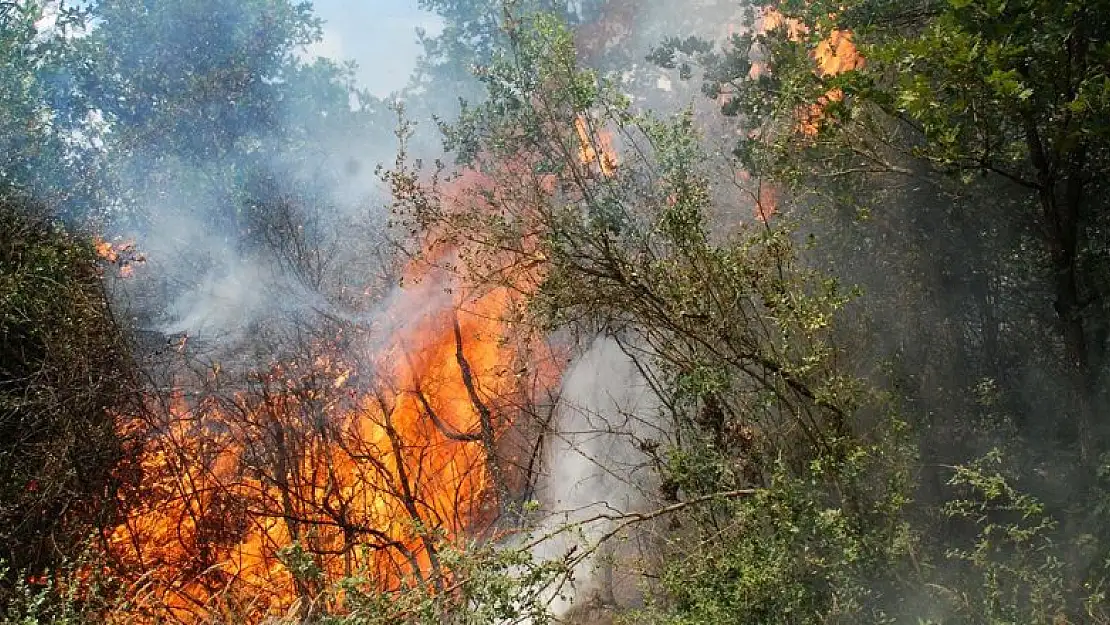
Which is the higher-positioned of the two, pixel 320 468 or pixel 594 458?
pixel 320 468

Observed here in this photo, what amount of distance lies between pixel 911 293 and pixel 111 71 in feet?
62.6

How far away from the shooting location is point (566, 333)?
18.3 metres

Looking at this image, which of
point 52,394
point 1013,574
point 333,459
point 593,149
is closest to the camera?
point 1013,574

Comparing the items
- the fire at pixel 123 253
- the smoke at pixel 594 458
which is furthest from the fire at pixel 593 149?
the fire at pixel 123 253

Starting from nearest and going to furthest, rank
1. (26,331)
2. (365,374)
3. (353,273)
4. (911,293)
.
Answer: (26,331)
(911,293)
(365,374)
(353,273)

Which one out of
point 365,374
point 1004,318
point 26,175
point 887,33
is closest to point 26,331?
point 26,175

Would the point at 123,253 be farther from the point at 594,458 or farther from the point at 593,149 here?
the point at 594,458

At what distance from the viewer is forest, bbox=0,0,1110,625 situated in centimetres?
714

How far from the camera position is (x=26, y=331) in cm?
1095

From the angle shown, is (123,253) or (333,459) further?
(123,253)

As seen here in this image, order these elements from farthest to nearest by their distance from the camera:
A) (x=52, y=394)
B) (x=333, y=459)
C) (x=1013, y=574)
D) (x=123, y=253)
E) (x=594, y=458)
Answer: (x=123, y=253), (x=594, y=458), (x=333, y=459), (x=52, y=394), (x=1013, y=574)

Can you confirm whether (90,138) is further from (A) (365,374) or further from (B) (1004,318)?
(B) (1004,318)

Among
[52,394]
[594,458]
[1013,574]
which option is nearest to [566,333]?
[594,458]

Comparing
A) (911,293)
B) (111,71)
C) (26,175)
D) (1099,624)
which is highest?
(111,71)
